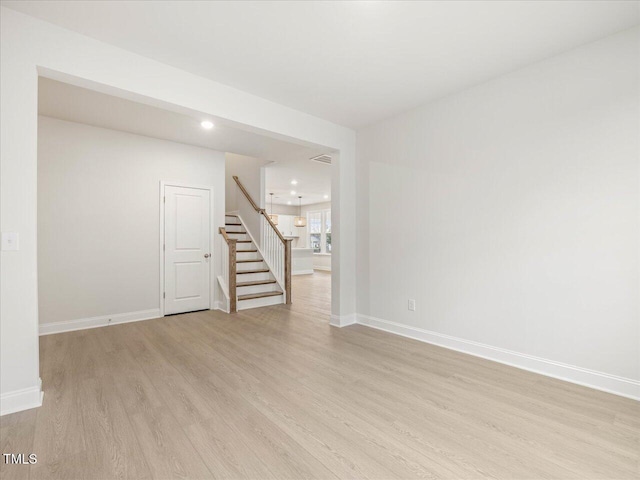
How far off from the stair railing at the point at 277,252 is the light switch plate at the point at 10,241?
4.01 m

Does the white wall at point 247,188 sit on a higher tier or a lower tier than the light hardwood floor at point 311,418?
higher

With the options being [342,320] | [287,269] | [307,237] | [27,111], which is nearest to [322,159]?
[287,269]

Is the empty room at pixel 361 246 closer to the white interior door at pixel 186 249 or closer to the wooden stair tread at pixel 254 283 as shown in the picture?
the white interior door at pixel 186 249

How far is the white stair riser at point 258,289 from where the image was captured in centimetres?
555

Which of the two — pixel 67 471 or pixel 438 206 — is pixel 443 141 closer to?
pixel 438 206

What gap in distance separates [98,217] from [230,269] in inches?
78.2

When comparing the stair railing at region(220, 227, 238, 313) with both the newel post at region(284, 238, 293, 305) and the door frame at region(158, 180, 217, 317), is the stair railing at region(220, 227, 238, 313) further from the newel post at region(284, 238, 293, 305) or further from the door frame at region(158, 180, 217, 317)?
the newel post at region(284, 238, 293, 305)

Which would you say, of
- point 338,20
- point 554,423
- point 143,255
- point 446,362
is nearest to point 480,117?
point 338,20

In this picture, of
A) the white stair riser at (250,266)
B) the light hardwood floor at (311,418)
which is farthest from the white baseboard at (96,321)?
the white stair riser at (250,266)

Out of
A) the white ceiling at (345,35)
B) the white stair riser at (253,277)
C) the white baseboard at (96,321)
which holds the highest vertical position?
the white ceiling at (345,35)

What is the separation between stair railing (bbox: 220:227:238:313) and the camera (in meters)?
5.11

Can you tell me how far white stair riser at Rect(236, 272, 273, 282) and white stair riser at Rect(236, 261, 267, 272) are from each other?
165 millimetres

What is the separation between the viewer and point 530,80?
2.78 meters

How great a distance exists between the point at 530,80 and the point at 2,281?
4.41m
